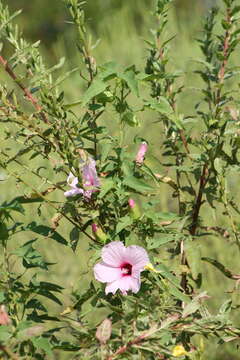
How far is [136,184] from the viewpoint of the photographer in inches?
47.8

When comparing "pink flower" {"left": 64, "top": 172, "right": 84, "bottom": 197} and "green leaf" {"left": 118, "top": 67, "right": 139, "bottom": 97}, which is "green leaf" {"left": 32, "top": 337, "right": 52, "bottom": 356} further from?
"green leaf" {"left": 118, "top": 67, "right": 139, "bottom": 97}

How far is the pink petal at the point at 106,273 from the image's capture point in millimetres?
1230

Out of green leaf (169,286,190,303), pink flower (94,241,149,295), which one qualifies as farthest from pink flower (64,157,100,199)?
green leaf (169,286,190,303)

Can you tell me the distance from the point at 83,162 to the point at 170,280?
27 cm

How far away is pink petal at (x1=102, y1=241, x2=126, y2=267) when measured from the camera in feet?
3.95

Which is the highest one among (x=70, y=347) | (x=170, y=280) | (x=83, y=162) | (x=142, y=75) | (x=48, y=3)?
(x=48, y=3)

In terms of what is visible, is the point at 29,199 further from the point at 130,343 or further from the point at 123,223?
the point at 130,343

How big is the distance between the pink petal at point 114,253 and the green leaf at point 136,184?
4.0 inches

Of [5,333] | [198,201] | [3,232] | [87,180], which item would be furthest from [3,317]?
[198,201]

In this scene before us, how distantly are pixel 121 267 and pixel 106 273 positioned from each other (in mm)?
30

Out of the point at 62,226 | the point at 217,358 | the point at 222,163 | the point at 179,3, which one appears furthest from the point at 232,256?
the point at 179,3

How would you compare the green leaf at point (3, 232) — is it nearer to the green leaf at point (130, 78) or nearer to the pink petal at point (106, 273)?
the pink petal at point (106, 273)

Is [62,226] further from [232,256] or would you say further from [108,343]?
[108,343]

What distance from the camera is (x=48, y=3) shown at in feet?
46.7
